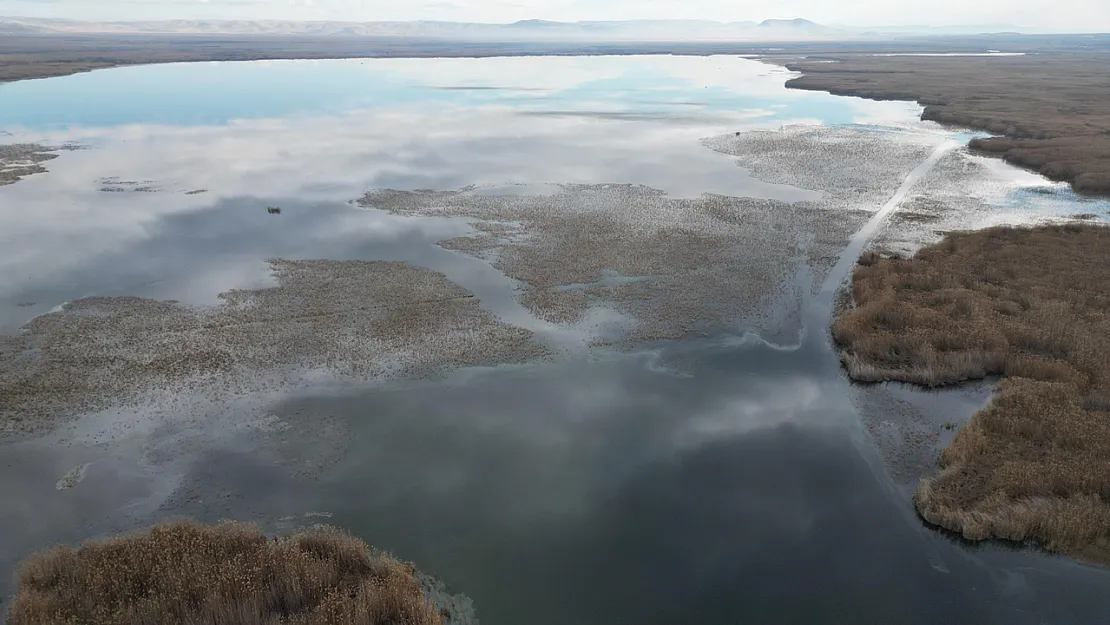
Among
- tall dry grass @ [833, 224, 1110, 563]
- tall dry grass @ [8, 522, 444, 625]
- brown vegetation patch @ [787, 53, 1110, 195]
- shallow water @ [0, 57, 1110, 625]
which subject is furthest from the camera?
brown vegetation patch @ [787, 53, 1110, 195]

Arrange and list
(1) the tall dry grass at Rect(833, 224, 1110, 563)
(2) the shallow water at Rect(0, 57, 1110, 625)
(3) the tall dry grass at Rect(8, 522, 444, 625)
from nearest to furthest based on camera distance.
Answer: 1. (3) the tall dry grass at Rect(8, 522, 444, 625)
2. (2) the shallow water at Rect(0, 57, 1110, 625)
3. (1) the tall dry grass at Rect(833, 224, 1110, 563)

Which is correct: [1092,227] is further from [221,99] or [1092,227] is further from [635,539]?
[221,99]

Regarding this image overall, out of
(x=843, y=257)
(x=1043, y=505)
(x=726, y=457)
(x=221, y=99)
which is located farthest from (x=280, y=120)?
(x=1043, y=505)

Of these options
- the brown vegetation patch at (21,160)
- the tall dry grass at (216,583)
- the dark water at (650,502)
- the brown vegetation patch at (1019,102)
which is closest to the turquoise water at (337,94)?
the brown vegetation patch at (1019,102)

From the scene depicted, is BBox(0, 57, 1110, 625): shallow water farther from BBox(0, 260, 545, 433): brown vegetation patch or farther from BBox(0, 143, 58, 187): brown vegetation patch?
BBox(0, 143, 58, 187): brown vegetation patch

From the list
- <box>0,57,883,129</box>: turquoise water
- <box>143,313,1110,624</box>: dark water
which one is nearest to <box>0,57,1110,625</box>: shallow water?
<box>143,313,1110,624</box>: dark water

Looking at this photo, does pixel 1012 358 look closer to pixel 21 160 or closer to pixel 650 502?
pixel 650 502

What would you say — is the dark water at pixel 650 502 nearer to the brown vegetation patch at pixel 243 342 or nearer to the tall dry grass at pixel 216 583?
the tall dry grass at pixel 216 583
